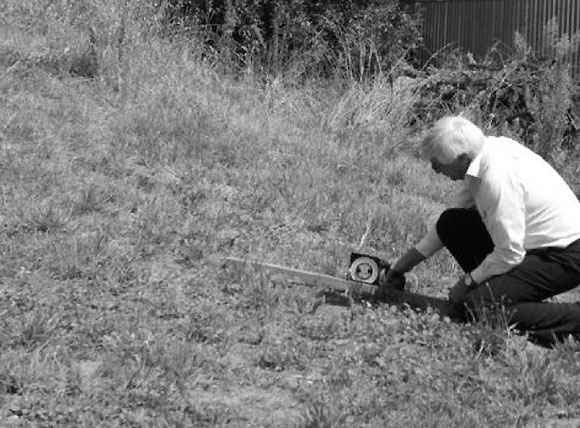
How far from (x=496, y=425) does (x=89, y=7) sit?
7859 mm

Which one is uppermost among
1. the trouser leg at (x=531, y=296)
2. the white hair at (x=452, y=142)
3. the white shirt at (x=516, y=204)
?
the white hair at (x=452, y=142)

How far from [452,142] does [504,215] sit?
0.46 metres

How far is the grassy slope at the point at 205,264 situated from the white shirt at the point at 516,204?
0.43 m

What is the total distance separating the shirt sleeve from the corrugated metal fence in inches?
358

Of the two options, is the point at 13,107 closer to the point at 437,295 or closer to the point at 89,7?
the point at 89,7

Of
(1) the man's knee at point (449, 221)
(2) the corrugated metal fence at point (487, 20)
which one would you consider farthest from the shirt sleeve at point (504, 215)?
(2) the corrugated metal fence at point (487, 20)

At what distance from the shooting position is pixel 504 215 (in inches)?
178

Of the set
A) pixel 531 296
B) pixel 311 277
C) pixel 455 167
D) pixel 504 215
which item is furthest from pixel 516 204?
pixel 311 277

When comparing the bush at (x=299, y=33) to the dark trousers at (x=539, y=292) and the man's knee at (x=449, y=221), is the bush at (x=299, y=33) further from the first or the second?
the dark trousers at (x=539, y=292)

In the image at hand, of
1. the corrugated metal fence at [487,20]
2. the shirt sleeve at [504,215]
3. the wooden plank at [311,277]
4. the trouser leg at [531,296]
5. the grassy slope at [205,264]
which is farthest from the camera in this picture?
the corrugated metal fence at [487,20]

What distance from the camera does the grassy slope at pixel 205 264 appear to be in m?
3.88

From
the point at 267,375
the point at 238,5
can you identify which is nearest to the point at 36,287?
the point at 267,375

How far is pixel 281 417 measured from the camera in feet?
12.4

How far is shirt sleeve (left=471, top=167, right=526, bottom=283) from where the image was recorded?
454cm
